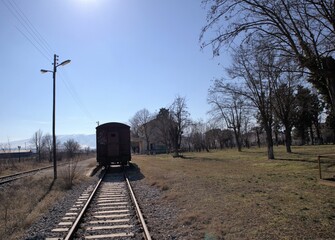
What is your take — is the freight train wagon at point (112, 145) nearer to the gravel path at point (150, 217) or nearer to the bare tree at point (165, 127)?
the gravel path at point (150, 217)

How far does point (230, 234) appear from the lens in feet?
24.1

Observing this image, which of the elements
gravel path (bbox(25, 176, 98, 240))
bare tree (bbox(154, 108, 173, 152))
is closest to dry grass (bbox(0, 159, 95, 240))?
gravel path (bbox(25, 176, 98, 240))

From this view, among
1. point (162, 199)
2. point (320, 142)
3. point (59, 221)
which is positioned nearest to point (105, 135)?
point (162, 199)

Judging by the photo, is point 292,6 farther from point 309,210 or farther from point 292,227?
point 292,227

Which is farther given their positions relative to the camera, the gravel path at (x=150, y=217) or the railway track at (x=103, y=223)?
the gravel path at (x=150, y=217)

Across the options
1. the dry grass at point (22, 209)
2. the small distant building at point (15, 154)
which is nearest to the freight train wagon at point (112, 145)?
the dry grass at point (22, 209)

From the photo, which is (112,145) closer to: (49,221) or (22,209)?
(22,209)

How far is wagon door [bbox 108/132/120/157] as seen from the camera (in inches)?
1212

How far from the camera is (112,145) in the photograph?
30.9m

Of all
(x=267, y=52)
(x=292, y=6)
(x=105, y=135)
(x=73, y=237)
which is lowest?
(x=73, y=237)

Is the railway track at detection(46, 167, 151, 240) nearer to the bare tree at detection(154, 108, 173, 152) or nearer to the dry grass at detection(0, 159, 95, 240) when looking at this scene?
the dry grass at detection(0, 159, 95, 240)

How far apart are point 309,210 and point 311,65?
6233 mm

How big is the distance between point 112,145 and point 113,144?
126 mm

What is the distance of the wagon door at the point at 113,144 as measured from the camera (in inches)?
1212
